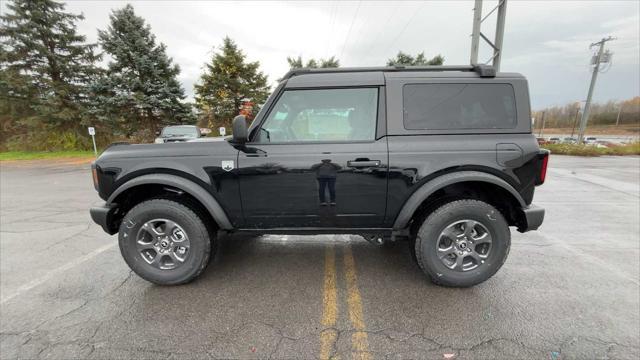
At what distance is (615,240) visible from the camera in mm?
3666

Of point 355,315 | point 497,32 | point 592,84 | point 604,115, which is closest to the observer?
point 355,315

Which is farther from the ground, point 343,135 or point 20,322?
point 343,135

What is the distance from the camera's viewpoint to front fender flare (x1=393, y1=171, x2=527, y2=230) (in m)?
2.45

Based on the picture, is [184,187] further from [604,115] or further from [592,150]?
[604,115]

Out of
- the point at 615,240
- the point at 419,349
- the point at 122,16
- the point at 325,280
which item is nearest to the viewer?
the point at 419,349

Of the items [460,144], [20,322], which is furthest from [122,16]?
[460,144]

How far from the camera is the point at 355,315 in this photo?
7.40 ft

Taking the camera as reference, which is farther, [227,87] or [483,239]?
[227,87]

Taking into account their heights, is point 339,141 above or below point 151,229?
above

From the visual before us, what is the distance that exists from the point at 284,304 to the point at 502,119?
8.57ft

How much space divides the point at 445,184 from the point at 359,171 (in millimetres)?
789

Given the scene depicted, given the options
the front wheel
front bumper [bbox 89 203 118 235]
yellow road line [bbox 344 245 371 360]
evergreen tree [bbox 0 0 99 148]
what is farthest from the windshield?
the front wheel

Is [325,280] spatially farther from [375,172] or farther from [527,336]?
[527,336]

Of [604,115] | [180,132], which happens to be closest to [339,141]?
[180,132]
